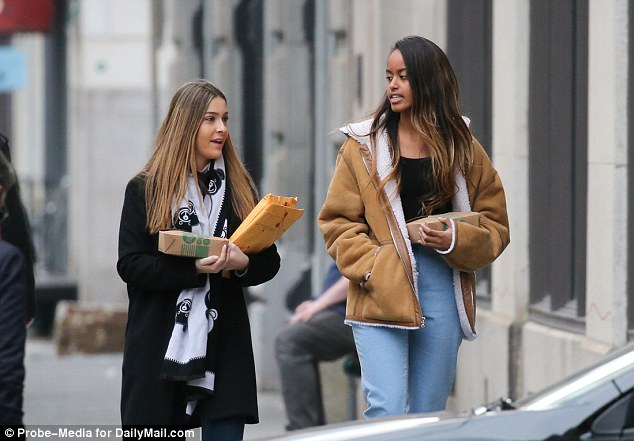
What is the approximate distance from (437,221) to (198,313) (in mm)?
930

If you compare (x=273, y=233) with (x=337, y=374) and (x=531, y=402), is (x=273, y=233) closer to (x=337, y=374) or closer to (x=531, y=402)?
(x=531, y=402)

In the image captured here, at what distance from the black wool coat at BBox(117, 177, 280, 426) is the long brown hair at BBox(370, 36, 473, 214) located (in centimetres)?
68

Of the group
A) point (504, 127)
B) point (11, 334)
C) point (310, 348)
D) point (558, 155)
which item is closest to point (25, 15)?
point (310, 348)

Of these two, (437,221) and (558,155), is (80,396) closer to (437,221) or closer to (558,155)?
(558,155)

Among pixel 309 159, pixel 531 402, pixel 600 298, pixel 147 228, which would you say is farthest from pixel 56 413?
pixel 531 402

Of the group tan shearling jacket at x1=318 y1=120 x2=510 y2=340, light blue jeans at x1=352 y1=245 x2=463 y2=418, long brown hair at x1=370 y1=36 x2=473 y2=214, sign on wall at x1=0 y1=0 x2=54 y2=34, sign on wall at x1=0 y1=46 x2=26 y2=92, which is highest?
sign on wall at x1=0 y1=0 x2=54 y2=34

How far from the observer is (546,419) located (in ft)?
14.1

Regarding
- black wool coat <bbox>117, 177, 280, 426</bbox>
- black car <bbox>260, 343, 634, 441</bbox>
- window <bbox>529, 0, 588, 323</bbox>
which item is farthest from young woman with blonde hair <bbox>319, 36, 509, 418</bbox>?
window <bbox>529, 0, 588, 323</bbox>

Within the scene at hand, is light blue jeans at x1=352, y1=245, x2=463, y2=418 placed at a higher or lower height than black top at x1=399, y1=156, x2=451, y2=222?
lower

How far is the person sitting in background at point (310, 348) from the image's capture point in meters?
9.58

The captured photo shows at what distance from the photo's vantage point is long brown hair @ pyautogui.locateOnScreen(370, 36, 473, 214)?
20.0 ft

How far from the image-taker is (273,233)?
19.5 feet

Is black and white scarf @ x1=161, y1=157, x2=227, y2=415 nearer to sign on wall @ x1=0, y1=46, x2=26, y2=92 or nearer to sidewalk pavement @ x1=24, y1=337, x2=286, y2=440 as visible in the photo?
sidewalk pavement @ x1=24, y1=337, x2=286, y2=440

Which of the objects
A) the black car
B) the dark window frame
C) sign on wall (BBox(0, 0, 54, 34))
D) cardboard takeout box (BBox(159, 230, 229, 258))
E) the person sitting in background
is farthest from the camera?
sign on wall (BBox(0, 0, 54, 34))
